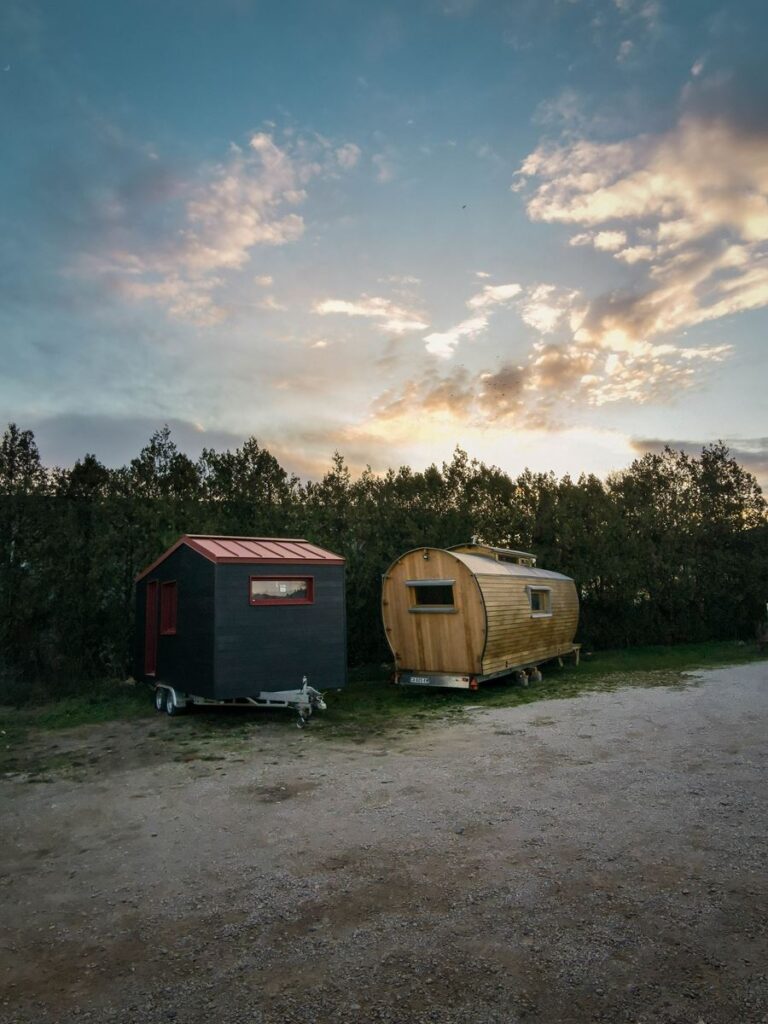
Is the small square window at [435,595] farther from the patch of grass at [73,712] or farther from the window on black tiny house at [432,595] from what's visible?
the patch of grass at [73,712]

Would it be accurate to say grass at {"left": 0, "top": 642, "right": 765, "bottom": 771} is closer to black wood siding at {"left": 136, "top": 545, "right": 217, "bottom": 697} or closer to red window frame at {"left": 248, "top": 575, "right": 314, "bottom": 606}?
black wood siding at {"left": 136, "top": 545, "right": 217, "bottom": 697}

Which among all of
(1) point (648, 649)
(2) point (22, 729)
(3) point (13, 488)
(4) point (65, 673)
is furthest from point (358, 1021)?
(1) point (648, 649)

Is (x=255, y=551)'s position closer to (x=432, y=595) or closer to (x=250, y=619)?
(x=250, y=619)

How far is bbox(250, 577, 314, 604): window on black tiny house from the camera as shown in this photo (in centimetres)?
1481

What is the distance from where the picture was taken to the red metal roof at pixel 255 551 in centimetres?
1464

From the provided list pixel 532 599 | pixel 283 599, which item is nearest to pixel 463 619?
pixel 532 599

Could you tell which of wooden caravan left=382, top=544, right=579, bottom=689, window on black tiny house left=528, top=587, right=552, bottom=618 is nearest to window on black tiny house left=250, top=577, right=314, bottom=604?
wooden caravan left=382, top=544, right=579, bottom=689

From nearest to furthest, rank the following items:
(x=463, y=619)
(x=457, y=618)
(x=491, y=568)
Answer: (x=463, y=619) → (x=457, y=618) → (x=491, y=568)

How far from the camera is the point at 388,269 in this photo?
16.4m

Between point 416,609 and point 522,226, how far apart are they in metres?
10.5

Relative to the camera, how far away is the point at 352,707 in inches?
653

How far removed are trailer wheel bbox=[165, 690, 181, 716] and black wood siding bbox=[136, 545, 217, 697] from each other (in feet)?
1.04

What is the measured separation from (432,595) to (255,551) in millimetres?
5842

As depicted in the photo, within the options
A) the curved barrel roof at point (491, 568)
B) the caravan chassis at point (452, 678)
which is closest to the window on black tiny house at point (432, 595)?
the curved barrel roof at point (491, 568)
